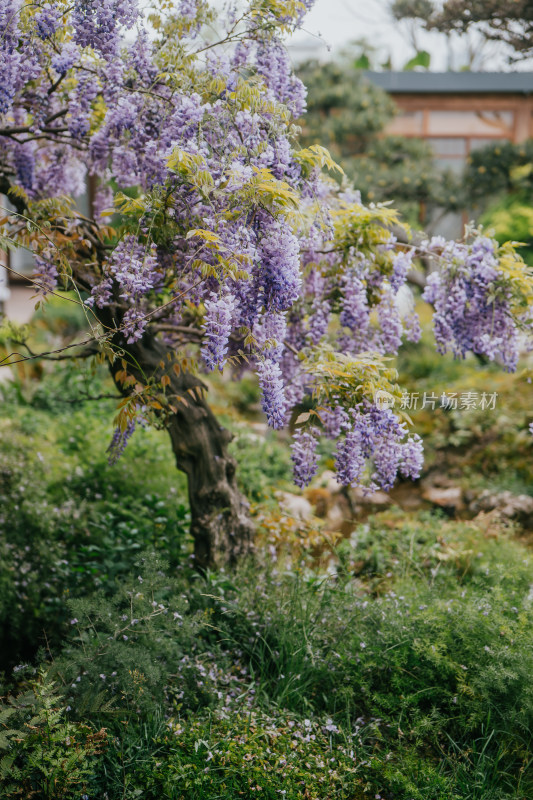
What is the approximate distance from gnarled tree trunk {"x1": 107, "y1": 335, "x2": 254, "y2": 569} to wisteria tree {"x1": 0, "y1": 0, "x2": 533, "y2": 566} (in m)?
0.01

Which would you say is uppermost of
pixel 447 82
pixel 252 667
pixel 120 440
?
pixel 447 82

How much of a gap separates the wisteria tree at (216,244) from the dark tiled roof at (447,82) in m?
9.45

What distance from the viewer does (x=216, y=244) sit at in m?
2.57

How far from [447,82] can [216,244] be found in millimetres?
11153

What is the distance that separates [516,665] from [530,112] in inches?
465

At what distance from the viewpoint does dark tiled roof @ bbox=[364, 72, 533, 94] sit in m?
12.0

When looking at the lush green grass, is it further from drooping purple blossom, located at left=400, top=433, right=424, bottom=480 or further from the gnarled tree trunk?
drooping purple blossom, located at left=400, top=433, right=424, bottom=480

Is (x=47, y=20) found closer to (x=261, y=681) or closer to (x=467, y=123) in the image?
(x=261, y=681)

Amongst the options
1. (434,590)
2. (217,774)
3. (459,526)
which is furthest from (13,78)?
(459,526)

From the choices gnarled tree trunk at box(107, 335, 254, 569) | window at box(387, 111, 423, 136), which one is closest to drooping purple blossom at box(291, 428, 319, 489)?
gnarled tree trunk at box(107, 335, 254, 569)

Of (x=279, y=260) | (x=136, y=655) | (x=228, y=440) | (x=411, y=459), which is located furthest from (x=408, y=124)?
(x=136, y=655)

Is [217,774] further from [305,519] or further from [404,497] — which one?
[404,497]

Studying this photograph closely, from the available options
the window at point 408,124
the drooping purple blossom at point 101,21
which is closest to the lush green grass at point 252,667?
the drooping purple blossom at point 101,21

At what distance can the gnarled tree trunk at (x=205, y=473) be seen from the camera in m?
3.67
